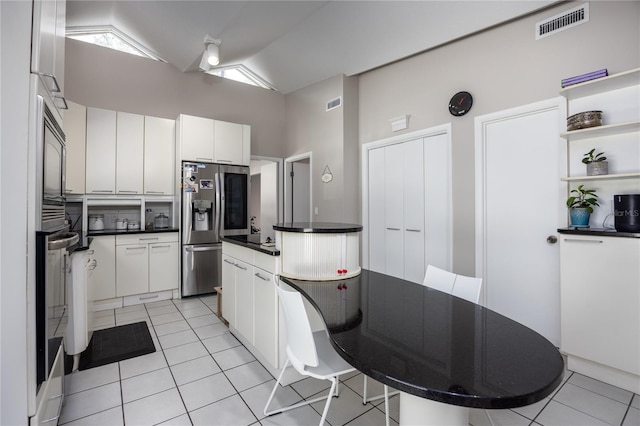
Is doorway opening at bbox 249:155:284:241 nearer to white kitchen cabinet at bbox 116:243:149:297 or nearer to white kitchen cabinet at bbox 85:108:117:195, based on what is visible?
white kitchen cabinet at bbox 116:243:149:297

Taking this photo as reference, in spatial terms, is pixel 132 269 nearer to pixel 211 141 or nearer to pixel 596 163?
pixel 211 141

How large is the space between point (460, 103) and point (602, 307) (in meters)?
2.16

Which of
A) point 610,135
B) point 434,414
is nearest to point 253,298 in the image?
point 434,414

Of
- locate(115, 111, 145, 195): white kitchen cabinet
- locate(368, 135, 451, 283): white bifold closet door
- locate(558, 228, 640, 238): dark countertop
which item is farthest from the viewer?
locate(115, 111, 145, 195): white kitchen cabinet

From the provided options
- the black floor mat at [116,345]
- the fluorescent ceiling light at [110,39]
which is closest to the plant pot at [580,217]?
the black floor mat at [116,345]

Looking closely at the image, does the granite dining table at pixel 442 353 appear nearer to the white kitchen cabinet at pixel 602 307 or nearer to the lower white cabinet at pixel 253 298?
the lower white cabinet at pixel 253 298

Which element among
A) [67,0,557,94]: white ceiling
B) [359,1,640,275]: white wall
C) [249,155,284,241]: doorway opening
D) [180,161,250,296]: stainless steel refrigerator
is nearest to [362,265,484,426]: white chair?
[359,1,640,275]: white wall

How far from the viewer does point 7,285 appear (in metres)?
1.06

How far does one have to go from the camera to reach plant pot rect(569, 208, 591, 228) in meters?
2.23

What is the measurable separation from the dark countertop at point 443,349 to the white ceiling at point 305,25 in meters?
2.81

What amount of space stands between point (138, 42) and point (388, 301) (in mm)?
4832

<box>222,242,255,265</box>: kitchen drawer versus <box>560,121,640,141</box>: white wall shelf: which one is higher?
<box>560,121,640,141</box>: white wall shelf

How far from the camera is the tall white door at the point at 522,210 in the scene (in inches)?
99.3

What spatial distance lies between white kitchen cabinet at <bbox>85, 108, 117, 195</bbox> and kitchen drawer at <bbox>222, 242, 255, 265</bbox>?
2090 mm
